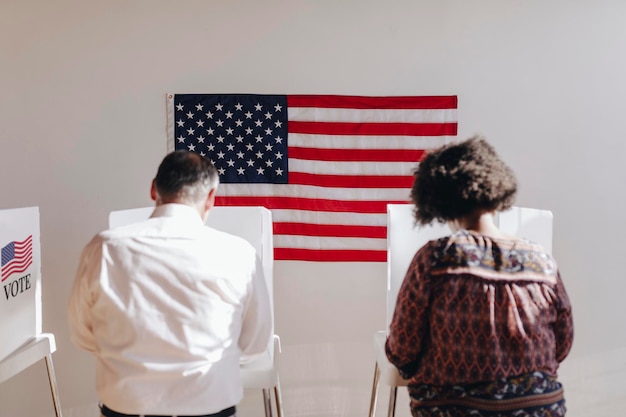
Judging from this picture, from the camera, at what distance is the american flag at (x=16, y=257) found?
2.25 m

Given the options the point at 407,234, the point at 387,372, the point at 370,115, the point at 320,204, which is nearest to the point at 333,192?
the point at 320,204

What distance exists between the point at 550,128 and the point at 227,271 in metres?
2.08

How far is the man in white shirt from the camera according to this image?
1531mm

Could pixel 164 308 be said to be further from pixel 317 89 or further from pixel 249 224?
pixel 317 89

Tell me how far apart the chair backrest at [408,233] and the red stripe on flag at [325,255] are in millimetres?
585

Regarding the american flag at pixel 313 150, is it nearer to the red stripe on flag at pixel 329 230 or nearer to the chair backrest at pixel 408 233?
the red stripe on flag at pixel 329 230

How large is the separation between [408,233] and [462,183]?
3.16 feet

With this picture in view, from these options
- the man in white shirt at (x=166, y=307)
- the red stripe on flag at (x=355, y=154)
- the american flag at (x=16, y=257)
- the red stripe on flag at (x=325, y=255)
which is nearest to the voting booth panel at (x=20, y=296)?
the american flag at (x=16, y=257)

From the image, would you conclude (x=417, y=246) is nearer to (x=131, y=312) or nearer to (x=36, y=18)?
(x=131, y=312)

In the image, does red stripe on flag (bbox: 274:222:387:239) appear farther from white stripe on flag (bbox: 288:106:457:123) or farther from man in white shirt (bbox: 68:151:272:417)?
man in white shirt (bbox: 68:151:272:417)

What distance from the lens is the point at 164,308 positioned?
1.53 m

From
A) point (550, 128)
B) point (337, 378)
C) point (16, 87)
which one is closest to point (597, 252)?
point (550, 128)

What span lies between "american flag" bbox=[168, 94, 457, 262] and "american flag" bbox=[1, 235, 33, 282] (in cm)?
87

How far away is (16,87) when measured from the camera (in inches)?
120
